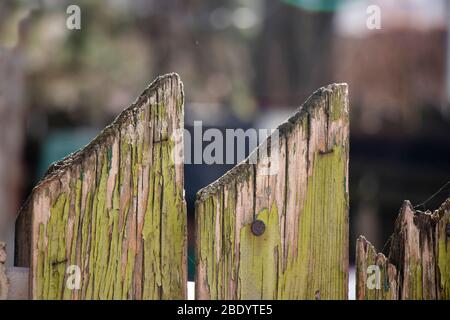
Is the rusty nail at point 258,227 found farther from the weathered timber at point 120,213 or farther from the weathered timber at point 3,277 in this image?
the weathered timber at point 3,277

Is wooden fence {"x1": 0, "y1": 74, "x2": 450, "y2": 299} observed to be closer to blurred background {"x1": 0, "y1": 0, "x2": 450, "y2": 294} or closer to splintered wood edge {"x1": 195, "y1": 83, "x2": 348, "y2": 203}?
splintered wood edge {"x1": 195, "y1": 83, "x2": 348, "y2": 203}

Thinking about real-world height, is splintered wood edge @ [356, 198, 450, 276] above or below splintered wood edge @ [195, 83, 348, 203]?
below

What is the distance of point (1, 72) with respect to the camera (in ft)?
17.9

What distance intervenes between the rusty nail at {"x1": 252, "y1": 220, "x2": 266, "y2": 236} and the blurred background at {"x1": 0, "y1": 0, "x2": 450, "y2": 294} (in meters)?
3.58

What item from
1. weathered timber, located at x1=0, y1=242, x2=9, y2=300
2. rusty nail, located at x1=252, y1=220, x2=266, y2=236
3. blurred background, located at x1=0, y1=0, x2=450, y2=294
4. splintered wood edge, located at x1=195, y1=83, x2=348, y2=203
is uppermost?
blurred background, located at x1=0, y1=0, x2=450, y2=294

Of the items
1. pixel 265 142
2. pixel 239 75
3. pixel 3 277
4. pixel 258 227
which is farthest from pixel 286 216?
pixel 239 75

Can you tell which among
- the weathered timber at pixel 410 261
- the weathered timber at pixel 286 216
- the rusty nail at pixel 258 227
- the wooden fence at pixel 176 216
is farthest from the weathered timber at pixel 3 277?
the weathered timber at pixel 410 261

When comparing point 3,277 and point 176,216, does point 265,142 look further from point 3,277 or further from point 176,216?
point 3,277

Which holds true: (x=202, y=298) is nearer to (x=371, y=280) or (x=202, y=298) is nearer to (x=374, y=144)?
(x=371, y=280)

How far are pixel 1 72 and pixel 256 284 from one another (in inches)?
153

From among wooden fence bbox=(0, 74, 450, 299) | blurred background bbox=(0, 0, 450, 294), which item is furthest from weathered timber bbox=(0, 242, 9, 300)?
blurred background bbox=(0, 0, 450, 294)

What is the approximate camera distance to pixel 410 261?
6.76 ft

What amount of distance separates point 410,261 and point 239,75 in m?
7.66

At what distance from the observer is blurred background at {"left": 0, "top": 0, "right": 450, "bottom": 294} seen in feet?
22.0
